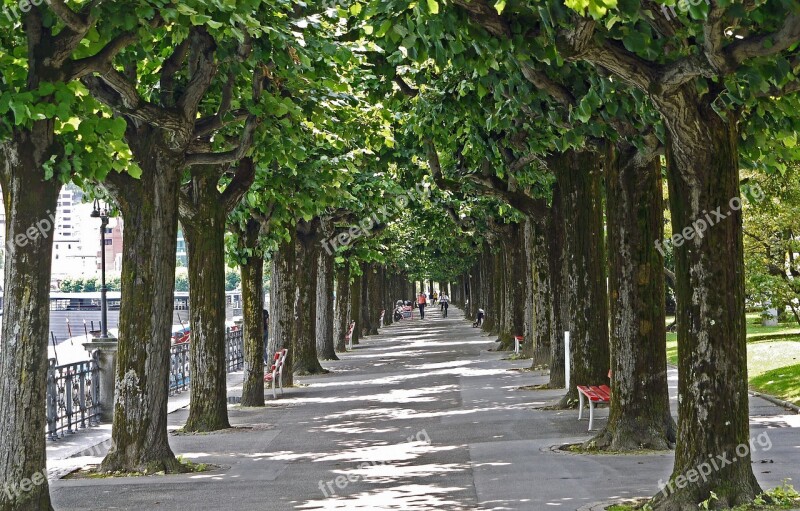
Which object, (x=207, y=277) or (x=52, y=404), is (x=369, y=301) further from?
(x=52, y=404)

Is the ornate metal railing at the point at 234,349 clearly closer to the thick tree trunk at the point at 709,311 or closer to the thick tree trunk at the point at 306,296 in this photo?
the thick tree trunk at the point at 306,296

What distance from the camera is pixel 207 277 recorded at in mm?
16719

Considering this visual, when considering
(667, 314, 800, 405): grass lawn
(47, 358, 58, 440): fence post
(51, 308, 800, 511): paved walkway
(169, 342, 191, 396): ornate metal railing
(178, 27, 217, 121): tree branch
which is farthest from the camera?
(169, 342, 191, 396): ornate metal railing

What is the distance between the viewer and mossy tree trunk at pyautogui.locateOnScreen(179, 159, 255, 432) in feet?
54.6

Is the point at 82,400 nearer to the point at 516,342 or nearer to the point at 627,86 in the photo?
the point at 627,86

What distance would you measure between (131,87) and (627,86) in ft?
17.4

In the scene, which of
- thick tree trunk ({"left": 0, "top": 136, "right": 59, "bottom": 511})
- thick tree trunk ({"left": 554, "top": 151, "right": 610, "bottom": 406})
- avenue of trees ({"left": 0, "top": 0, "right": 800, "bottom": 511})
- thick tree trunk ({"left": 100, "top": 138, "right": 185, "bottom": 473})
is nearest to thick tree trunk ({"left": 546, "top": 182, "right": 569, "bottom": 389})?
avenue of trees ({"left": 0, "top": 0, "right": 800, "bottom": 511})

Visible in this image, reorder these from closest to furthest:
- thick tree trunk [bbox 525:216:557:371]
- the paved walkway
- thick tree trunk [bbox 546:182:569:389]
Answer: the paved walkway
thick tree trunk [bbox 546:182:569:389]
thick tree trunk [bbox 525:216:557:371]

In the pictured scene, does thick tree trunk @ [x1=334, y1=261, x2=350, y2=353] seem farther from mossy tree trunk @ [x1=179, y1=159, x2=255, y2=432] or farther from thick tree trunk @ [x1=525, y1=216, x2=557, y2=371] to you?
mossy tree trunk @ [x1=179, y1=159, x2=255, y2=432]

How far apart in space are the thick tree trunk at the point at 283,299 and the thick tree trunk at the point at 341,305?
15770mm

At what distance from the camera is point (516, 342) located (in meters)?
34.1

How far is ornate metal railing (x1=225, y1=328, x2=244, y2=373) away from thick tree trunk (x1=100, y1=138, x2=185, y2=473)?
1947 cm

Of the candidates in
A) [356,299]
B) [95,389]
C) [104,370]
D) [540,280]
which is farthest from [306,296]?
[356,299]

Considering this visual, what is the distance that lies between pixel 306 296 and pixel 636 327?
17471 millimetres
